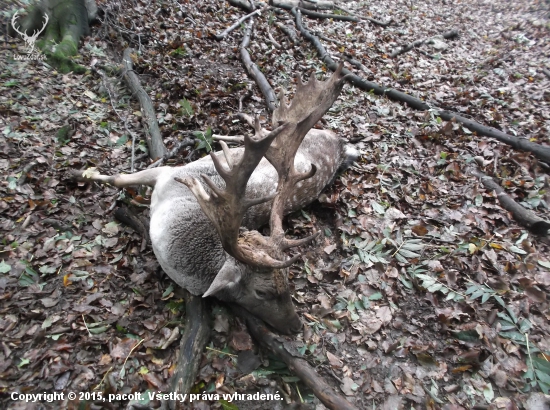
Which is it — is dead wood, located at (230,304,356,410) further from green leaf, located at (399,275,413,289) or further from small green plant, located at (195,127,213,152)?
small green plant, located at (195,127,213,152)

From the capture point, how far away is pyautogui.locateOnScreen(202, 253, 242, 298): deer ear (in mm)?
3350

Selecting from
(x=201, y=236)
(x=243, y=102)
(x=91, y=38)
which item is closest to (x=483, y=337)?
(x=201, y=236)

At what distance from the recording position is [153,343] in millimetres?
3730

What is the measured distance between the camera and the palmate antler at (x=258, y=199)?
289cm

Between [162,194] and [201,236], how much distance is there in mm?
1015

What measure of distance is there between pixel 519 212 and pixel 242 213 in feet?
15.1

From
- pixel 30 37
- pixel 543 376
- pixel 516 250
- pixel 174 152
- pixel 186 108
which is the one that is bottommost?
pixel 543 376

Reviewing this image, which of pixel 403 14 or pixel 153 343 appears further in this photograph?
pixel 403 14

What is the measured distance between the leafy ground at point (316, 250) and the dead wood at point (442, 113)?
189 millimetres

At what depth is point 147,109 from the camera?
20.9 feet

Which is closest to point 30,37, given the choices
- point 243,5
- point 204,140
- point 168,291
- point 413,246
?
point 204,140

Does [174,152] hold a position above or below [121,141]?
below

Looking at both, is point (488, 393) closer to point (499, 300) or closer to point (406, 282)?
point (499, 300)

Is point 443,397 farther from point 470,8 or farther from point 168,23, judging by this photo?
point 470,8
